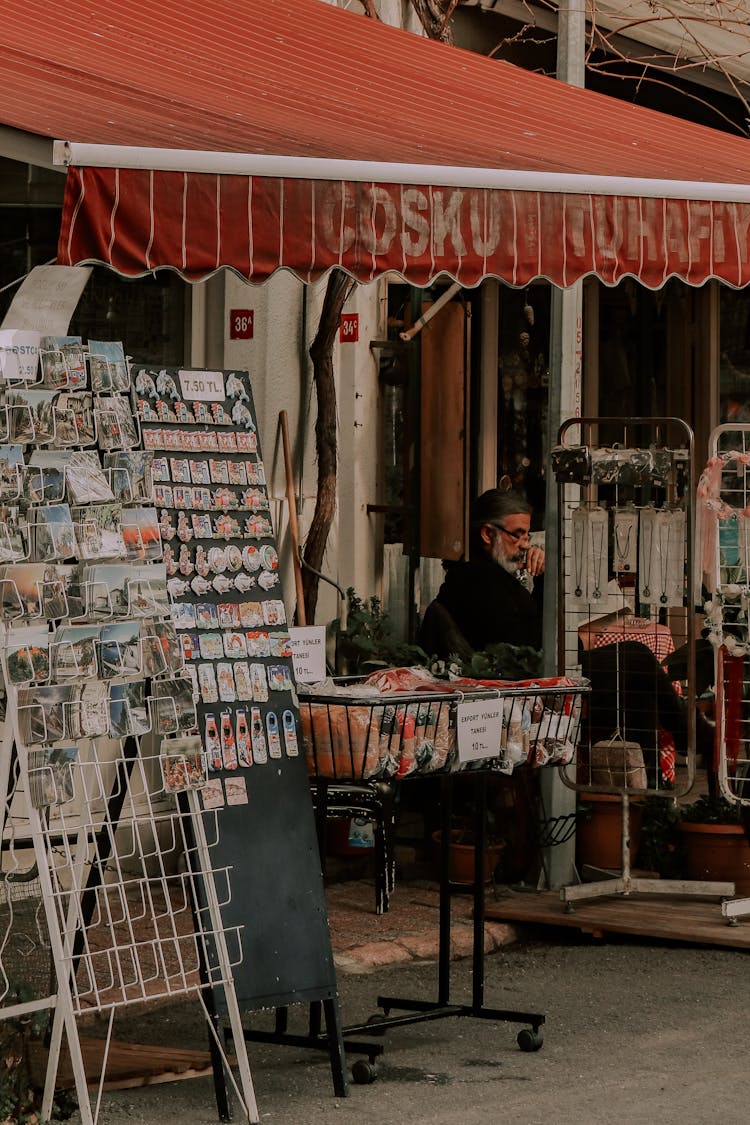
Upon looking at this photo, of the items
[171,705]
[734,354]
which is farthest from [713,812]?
[734,354]

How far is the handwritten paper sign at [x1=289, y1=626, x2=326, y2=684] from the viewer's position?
561 centimetres

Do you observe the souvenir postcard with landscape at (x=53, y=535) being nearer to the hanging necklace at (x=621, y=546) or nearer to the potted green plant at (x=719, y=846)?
the hanging necklace at (x=621, y=546)

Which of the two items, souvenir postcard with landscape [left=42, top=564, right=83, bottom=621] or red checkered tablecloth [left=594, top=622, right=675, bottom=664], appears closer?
A: souvenir postcard with landscape [left=42, top=564, right=83, bottom=621]

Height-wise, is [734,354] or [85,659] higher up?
[734,354]

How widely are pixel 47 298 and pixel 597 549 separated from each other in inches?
122

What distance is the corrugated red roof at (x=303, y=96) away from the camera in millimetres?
5371

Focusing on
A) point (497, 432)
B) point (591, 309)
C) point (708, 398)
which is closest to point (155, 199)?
point (497, 432)

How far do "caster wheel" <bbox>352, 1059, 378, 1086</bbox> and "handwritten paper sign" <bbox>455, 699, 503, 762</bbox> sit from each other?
922 mm

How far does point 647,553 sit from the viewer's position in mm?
7270

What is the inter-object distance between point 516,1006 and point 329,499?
2.95 m

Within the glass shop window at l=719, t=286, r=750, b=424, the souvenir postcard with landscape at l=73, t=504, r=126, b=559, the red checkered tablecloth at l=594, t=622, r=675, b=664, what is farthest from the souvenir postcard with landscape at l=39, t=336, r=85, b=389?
the glass shop window at l=719, t=286, r=750, b=424

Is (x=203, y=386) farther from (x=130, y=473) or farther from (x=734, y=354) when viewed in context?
(x=734, y=354)

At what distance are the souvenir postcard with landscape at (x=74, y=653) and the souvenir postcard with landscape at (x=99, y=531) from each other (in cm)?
19

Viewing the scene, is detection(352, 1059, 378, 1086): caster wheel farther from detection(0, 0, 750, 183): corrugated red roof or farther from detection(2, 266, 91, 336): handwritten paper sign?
detection(0, 0, 750, 183): corrugated red roof
